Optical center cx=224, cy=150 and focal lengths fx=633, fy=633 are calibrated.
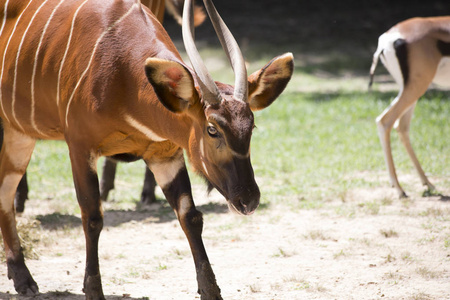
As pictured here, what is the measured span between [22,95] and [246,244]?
219 cm

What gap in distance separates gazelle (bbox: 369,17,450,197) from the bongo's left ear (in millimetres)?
3311

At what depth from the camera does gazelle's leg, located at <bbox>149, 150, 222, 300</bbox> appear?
12.0ft

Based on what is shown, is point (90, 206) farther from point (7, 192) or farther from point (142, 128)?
point (7, 192)

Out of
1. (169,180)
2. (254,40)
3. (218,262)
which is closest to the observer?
(169,180)

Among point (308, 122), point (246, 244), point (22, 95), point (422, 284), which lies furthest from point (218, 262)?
point (308, 122)

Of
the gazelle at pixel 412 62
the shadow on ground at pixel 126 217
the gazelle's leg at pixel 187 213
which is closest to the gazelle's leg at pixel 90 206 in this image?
the gazelle's leg at pixel 187 213

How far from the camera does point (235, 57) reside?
335 cm

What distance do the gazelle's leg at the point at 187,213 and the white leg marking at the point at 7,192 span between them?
1104 mm

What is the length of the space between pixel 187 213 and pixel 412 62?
3.69 meters

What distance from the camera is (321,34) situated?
17.1 m

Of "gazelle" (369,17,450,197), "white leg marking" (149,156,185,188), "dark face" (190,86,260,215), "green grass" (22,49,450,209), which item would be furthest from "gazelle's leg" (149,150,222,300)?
"gazelle" (369,17,450,197)

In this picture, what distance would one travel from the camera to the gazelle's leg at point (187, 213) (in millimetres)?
3664

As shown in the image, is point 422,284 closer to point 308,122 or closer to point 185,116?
point 185,116

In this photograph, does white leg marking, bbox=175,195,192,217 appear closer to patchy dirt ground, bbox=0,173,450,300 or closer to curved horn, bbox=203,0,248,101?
patchy dirt ground, bbox=0,173,450,300
